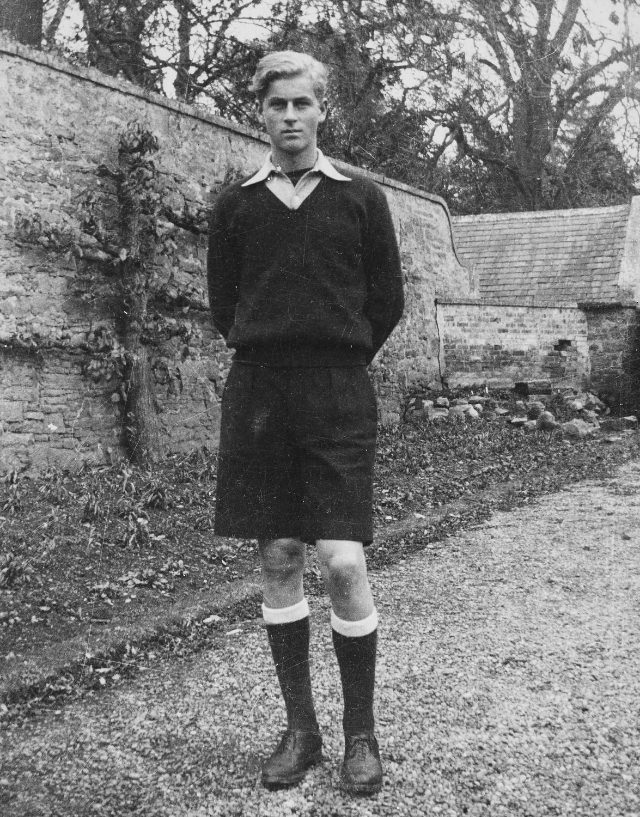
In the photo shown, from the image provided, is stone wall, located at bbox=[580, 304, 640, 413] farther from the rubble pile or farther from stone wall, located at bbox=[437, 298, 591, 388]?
the rubble pile

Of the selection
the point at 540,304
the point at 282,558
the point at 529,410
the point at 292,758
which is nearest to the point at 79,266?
the point at 282,558

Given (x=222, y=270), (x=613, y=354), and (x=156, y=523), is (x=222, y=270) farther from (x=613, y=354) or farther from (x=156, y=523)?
(x=613, y=354)

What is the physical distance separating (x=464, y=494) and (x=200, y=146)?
→ 4.20m

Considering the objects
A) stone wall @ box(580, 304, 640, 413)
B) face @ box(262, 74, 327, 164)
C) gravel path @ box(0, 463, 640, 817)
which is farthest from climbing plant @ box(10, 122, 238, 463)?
stone wall @ box(580, 304, 640, 413)

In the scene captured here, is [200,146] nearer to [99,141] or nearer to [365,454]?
[99,141]

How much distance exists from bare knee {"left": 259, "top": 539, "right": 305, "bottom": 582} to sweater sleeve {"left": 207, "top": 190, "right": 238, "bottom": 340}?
0.66m

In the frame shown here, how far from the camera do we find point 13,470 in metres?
6.38

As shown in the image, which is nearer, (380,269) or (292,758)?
(292,758)

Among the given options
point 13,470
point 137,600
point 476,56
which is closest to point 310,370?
point 137,600

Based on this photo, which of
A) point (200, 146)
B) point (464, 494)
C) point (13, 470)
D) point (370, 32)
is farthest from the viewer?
point (370, 32)

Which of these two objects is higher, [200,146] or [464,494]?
[200,146]

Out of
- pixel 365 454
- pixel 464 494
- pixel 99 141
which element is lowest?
pixel 464 494

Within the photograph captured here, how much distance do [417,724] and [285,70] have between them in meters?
2.07

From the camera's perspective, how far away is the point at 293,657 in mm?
2570
